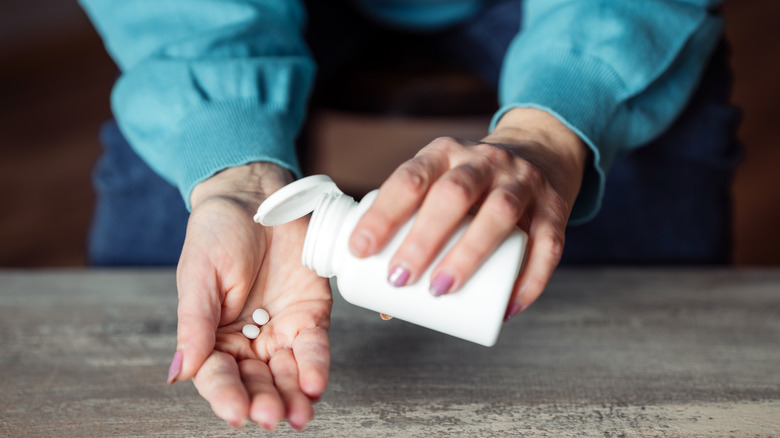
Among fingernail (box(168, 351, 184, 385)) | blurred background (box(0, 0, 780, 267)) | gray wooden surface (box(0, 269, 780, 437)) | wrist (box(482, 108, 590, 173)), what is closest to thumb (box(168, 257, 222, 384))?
fingernail (box(168, 351, 184, 385))

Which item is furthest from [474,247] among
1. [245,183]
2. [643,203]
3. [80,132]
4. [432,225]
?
[80,132]

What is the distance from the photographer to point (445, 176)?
40 cm

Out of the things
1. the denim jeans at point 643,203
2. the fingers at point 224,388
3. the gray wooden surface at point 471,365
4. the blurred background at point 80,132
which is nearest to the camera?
the fingers at point 224,388

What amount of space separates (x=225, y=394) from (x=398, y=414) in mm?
164

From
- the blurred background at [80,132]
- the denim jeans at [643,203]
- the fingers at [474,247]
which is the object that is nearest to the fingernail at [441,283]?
the fingers at [474,247]

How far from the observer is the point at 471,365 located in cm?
56

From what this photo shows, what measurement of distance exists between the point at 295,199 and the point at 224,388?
0.13 meters

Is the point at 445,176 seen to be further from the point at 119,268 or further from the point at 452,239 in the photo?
the point at 119,268

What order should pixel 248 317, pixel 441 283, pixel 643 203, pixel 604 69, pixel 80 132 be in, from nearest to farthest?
Answer: pixel 441 283 < pixel 248 317 < pixel 604 69 < pixel 643 203 < pixel 80 132

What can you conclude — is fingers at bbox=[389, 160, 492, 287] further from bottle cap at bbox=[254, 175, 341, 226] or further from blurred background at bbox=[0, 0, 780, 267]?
blurred background at bbox=[0, 0, 780, 267]

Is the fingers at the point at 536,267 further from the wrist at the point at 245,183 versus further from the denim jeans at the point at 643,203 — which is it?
the denim jeans at the point at 643,203

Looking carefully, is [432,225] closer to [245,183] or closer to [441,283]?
[441,283]

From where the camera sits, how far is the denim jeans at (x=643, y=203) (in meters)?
0.78

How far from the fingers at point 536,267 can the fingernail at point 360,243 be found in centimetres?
11
